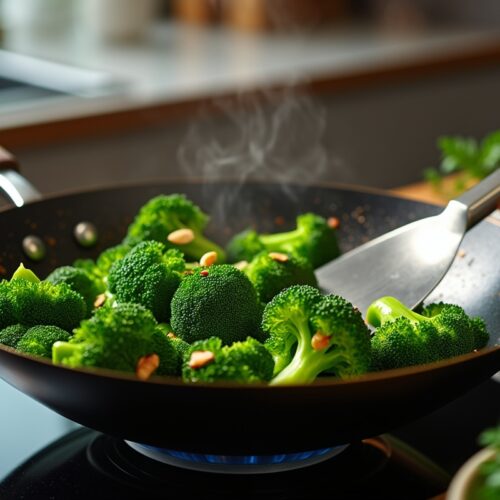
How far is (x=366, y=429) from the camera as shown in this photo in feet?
2.57

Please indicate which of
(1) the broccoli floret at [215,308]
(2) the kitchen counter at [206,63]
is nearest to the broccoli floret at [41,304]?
(1) the broccoli floret at [215,308]

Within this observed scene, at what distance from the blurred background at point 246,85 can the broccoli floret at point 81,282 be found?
22.3 inches

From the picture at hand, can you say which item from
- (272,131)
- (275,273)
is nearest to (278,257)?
(275,273)

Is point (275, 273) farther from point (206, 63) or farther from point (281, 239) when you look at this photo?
point (206, 63)

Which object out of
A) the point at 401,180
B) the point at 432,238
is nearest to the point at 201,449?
the point at 432,238

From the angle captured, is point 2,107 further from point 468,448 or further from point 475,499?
point 475,499

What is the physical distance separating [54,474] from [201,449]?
0.19 m

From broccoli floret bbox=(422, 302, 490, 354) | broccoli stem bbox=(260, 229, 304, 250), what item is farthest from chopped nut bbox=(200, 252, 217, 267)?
broccoli floret bbox=(422, 302, 490, 354)

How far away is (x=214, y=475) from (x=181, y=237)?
13.8 inches

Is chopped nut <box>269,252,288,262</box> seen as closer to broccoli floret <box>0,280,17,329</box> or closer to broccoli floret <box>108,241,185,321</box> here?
broccoli floret <box>108,241,185,321</box>

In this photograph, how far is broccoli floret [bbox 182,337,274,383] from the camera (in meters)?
0.77

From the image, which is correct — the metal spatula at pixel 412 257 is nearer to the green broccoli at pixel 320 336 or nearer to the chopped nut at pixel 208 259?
the chopped nut at pixel 208 259

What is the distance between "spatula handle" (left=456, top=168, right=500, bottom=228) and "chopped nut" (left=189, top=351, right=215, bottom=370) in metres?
0.42

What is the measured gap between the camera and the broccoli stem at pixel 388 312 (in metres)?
0.97
